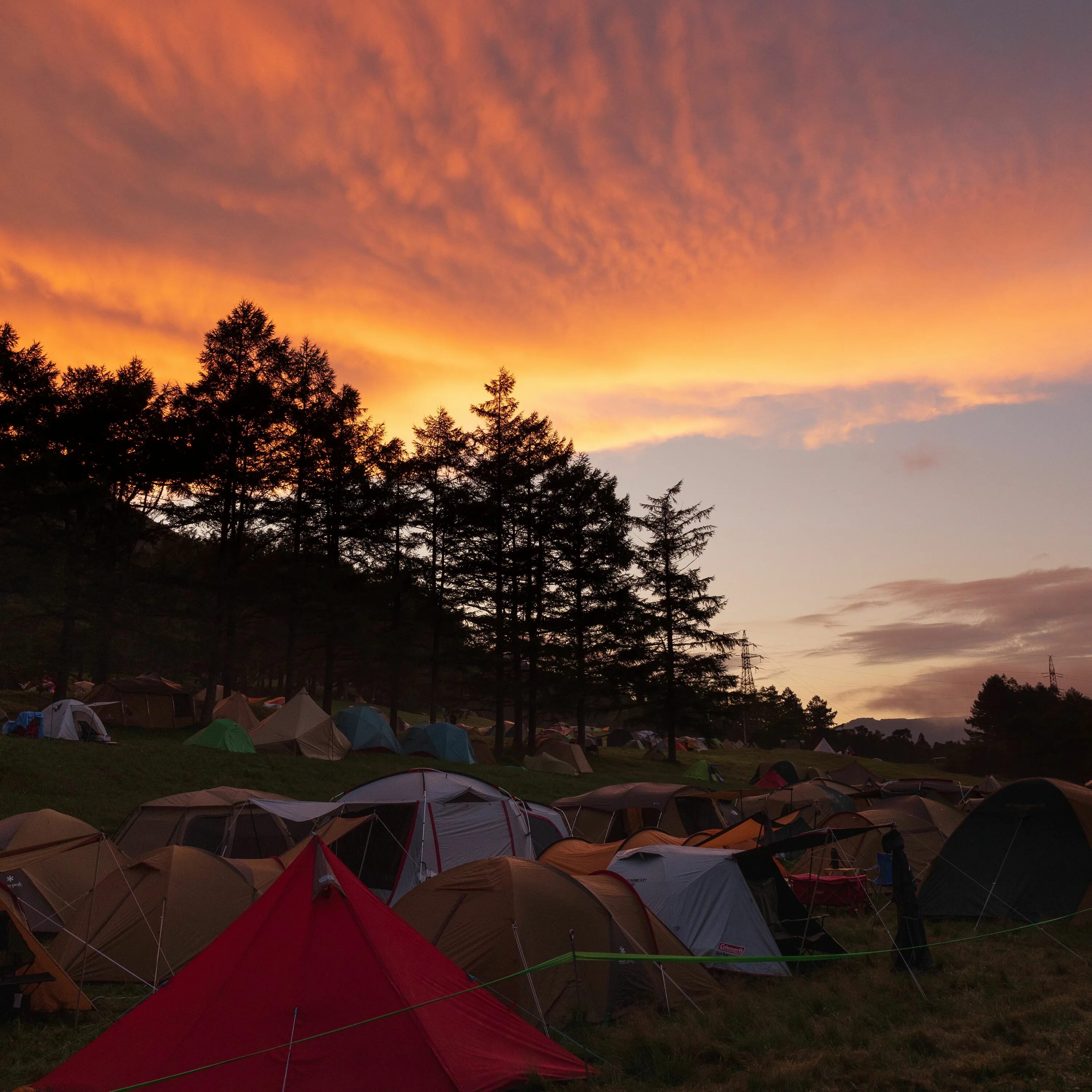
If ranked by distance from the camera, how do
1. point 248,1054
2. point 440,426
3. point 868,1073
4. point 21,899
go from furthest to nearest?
point 440,426 < point 21,899 < point 868,1073 < point 248,1054

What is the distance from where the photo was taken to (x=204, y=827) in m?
15.3

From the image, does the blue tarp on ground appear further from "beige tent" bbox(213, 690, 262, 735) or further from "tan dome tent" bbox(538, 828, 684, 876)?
"tan dome tent" bbox(538, 828, 684, 876)

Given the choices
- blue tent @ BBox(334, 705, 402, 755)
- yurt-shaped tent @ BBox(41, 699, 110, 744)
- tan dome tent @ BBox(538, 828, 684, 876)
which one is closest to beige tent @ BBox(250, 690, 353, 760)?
blue tent @ BBox(334, 705, 402, 755)

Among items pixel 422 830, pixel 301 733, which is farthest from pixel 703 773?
pixel 422 830

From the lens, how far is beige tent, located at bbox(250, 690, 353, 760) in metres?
27.5

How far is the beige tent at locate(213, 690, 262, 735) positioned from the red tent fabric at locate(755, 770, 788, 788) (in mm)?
21695

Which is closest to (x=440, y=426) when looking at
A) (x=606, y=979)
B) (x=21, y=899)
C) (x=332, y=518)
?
(x=332, y=518)

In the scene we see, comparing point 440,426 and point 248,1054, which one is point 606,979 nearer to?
point 248,1054

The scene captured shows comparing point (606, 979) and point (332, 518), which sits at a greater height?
point (332, 518)

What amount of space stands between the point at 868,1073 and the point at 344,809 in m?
10.2

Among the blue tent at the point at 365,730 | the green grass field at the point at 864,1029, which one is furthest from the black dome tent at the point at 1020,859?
the blue tent at the point at 365,730

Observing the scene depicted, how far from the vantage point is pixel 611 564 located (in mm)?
39906

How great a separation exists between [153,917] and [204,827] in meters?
4.57

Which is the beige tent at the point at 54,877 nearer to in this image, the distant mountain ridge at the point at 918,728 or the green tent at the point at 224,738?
the green tent at the point at 224,738
